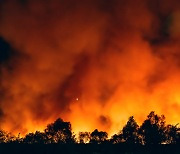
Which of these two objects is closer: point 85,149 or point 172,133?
point 85,149

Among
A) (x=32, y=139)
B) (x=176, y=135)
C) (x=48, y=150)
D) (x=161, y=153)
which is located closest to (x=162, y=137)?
(x=176, y=135)

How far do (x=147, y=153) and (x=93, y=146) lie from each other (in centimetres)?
582

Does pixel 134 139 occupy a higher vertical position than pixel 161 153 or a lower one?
higher

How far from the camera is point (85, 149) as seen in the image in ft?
129

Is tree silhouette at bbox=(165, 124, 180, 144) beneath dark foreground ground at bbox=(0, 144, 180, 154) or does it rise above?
above

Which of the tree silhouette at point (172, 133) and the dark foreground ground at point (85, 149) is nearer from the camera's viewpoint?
the dark foreground ground at point (85, 149)

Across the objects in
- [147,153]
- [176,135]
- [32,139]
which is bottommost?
[147,153]

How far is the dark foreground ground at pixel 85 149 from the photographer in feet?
125

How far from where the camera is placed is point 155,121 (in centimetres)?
7938

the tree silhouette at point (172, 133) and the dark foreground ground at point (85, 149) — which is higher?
the tree silhouette at point (172, 133)

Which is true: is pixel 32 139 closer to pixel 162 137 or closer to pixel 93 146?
pixel 162 137

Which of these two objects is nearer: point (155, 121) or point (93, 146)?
point (93, 146)

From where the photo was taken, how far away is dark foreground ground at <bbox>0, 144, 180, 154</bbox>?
125 ft

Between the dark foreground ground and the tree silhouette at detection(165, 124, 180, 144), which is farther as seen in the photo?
the tree silhouette at detection(165, 124, 180, 144)
